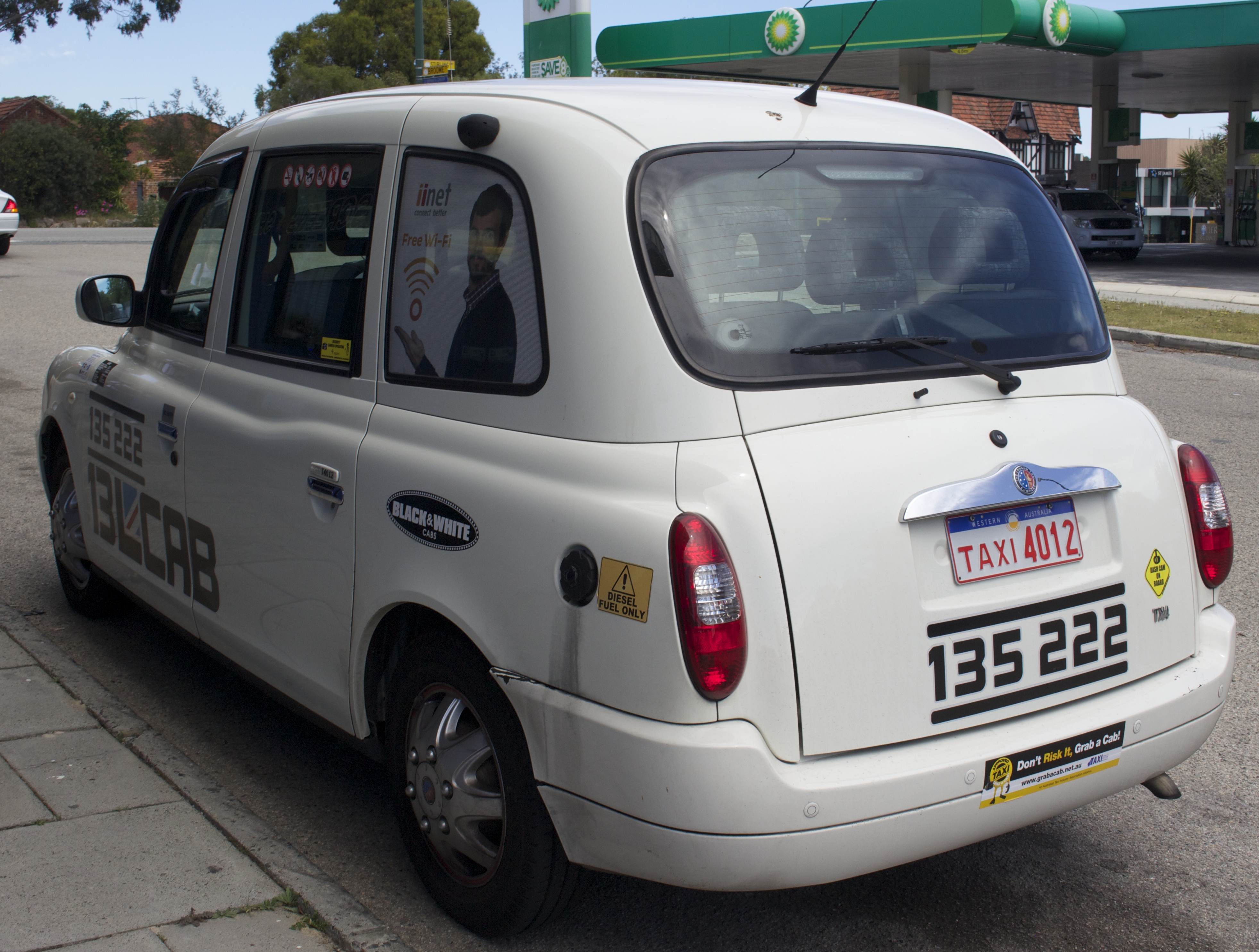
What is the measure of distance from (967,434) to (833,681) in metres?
0.65

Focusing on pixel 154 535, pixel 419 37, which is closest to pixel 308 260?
pixel 154 535

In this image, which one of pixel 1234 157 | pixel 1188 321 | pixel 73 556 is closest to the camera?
pixel 73 556

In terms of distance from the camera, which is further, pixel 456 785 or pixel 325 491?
pixel 325 491

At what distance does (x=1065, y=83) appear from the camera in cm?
3666

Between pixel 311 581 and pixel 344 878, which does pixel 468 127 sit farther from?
pixel 344 878

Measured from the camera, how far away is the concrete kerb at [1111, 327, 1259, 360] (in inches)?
526

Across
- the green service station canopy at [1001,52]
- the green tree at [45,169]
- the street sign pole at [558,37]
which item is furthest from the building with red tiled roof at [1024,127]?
the green tree at [45,169]

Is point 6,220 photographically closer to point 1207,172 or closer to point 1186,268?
point 1186,268

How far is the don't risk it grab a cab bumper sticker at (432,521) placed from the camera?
2.77 meters

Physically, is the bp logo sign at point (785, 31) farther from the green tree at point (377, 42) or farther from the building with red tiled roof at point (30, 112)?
the building with red tiled roof at point (30, 112)

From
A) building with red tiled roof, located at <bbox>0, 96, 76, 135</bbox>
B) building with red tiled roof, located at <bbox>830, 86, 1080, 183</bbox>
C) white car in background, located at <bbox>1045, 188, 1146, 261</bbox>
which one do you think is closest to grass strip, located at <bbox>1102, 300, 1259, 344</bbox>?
white car in background, located at <bbox>1045, 188, 1146, 261</bbox>

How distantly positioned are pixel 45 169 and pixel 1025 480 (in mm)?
61929

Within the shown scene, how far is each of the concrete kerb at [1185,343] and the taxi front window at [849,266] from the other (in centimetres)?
1141

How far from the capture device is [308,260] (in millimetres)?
3562
